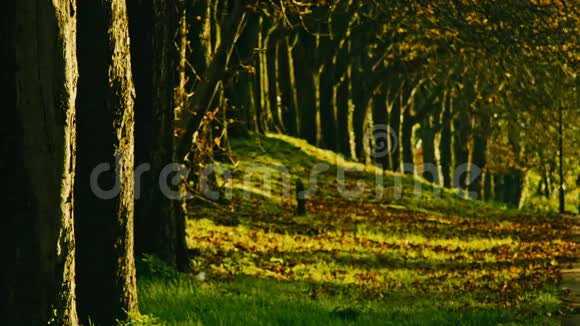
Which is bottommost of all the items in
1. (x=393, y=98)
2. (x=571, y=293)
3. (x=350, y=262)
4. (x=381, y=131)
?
(x=350, y=262)

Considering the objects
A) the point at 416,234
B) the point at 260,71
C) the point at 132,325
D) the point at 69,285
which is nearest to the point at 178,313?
the point at 132,325

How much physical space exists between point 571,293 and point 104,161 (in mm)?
8719

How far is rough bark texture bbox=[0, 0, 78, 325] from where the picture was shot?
7.11 m

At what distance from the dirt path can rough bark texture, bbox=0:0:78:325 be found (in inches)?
A: 273

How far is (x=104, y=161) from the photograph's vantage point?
930cm

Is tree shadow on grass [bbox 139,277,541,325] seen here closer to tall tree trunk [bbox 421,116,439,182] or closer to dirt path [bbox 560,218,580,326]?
dirt path [bbox 560,218,580,326]

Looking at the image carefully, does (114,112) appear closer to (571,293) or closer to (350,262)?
(571,293)

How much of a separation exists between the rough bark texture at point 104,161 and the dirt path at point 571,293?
18.4 ft

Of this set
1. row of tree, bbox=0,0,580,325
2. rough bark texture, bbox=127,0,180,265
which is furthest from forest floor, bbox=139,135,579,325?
row of tree, bbox=0,0,580,325

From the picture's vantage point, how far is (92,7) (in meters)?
9.02

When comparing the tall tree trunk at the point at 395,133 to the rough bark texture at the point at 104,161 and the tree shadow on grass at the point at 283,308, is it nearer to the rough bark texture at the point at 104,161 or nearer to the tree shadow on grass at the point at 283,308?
the tree shadow on grass at the point at 283,308

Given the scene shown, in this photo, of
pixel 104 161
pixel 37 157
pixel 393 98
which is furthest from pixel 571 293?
pixel 393 98

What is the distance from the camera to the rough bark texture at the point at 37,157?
7.11 m

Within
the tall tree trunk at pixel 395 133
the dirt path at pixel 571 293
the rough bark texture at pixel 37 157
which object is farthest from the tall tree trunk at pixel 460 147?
the rough bark texture at pixel 37 157
